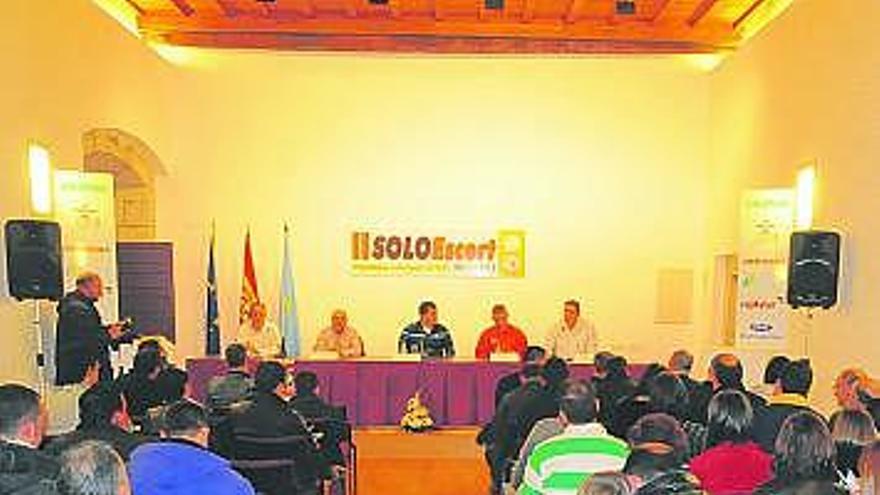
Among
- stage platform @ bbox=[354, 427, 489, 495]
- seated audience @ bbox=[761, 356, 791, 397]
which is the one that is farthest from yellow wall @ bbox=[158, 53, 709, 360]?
seated audience @ bbox=[761, 356, 791, 397]

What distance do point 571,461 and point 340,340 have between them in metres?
6.11

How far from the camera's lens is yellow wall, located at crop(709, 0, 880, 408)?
637 cm

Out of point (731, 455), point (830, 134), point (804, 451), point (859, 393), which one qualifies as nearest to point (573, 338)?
point (830, 134)

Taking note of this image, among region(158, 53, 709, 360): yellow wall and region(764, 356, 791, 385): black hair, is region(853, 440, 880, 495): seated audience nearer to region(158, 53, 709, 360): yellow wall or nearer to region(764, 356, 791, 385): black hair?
region(764, 356, 791, 385): black hair

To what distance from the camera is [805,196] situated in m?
7.57

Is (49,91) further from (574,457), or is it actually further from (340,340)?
(574,457)

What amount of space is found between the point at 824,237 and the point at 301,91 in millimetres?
6223

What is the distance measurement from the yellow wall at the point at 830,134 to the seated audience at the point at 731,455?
281cm

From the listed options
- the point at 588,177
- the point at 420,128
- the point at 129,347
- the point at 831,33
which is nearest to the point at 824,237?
the point at 831,33

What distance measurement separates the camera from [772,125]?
8.41 m

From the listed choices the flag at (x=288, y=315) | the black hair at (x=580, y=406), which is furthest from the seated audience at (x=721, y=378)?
the flag at (x=288, y=315)

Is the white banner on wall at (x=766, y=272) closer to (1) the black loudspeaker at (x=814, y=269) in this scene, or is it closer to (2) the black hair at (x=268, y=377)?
(1) the black loudspeaker at (x=814, y=269)

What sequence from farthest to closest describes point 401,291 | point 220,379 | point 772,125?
point 401,291 < point 772,125 < point 220,379

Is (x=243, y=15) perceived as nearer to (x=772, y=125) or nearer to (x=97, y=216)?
(x=97, y=216)
